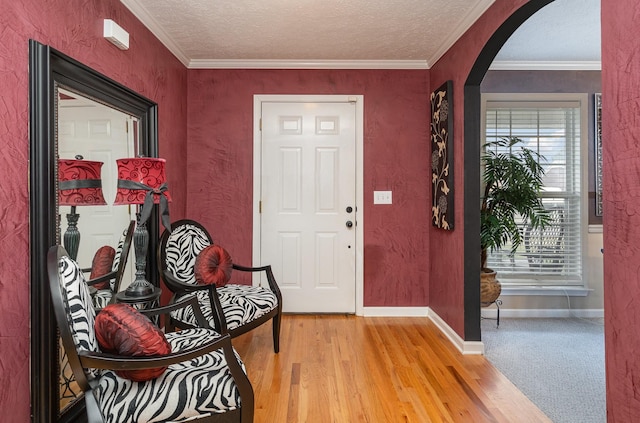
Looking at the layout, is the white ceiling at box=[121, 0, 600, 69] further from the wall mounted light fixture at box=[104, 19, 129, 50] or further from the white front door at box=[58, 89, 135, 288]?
the white front door at box=[58, 89, 135, 288]

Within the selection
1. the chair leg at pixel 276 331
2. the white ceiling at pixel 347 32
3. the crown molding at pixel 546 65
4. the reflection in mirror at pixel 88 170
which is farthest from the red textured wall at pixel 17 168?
the crown molding at pixel 546 65

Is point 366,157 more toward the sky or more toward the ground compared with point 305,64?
more toward the ground

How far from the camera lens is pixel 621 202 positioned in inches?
54.0

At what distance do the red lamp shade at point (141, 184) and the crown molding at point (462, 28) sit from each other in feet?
7.61

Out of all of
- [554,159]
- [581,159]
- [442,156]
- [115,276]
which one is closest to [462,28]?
[442,156]

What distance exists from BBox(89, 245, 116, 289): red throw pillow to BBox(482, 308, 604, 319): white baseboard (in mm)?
3310

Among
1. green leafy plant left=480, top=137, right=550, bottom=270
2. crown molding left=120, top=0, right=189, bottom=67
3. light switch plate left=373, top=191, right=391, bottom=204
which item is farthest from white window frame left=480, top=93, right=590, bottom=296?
crown molding left=120, top=0, right=189, bottom=67

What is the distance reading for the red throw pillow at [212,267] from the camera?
7.92ft

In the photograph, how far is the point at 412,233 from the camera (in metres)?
3.63

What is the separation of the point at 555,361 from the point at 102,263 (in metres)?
3.12

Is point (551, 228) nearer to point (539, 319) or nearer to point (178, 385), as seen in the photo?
point (539, 319)

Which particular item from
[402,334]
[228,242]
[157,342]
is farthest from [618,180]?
[228,242]

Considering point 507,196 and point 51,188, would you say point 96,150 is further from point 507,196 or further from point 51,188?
point 507,196

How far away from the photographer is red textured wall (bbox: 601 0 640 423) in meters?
1.30
